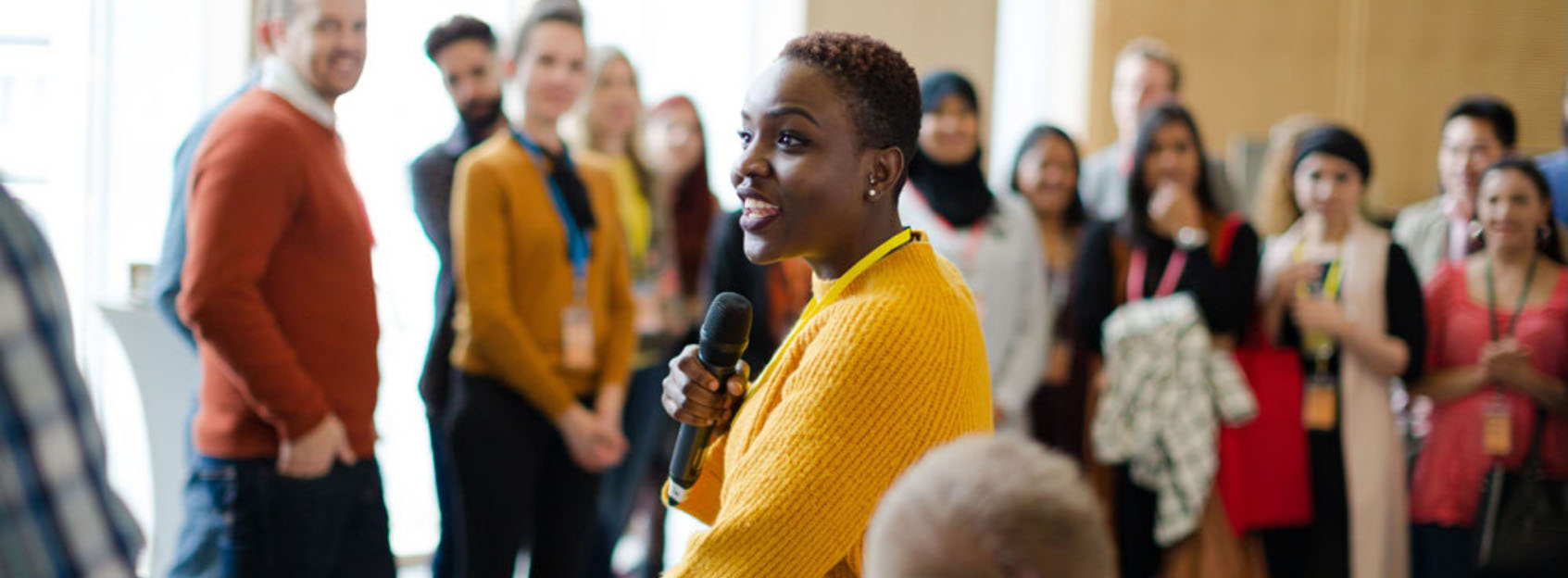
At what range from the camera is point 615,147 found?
4.61 metres

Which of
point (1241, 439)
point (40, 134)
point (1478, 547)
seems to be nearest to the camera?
point (1478, 547)

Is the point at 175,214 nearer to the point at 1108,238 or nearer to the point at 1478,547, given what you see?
the point at 1108,238

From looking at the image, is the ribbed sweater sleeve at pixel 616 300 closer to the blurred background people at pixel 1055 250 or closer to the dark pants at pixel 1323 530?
the blurred background people at pixel 1055 250

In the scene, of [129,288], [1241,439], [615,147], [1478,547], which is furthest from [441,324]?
[1478,547]

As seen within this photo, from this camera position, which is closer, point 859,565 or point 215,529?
point 859,565

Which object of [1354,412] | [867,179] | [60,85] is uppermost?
[60,85]

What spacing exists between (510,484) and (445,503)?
1.62 feet

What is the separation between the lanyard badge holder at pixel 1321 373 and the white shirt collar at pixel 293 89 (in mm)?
2820

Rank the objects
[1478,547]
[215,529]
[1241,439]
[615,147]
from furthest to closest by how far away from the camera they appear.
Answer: [615,147] → [1241,439] → [1478,547] → [215,529]

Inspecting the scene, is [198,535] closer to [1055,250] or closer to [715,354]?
[715,354]

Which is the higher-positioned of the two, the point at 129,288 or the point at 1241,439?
the point at 129,288

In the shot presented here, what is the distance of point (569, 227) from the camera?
3246mm

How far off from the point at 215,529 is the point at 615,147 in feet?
7.91

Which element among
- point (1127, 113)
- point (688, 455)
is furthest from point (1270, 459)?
point (688, 455)
